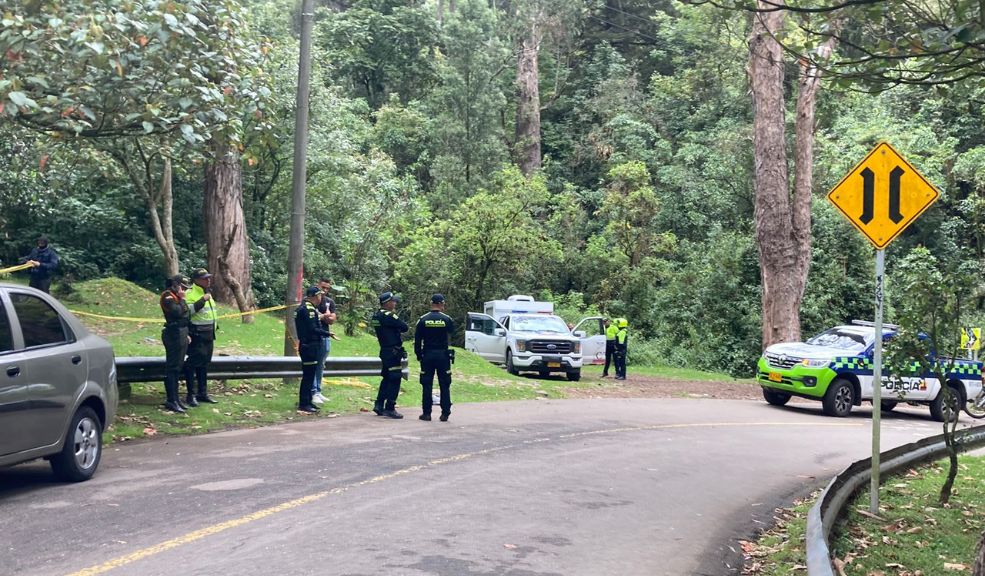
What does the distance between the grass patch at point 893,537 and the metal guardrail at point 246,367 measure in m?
7.76

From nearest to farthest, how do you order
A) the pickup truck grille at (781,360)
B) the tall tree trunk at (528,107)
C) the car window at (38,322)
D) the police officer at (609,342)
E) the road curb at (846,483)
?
the road curb at (846,483), the car window at (38,322), the pickup truck grille at (781,360), the police officer at (609,342), the tall tree trunk at (528,107)

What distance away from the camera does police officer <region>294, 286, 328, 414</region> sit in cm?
1427

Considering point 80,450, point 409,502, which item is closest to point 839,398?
point 409,502

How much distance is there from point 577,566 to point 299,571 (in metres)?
1.98

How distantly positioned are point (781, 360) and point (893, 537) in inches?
468

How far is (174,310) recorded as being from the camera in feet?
41.5

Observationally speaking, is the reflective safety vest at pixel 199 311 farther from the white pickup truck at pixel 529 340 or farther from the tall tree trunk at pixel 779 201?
the tall tree trunk at pixel 779 201

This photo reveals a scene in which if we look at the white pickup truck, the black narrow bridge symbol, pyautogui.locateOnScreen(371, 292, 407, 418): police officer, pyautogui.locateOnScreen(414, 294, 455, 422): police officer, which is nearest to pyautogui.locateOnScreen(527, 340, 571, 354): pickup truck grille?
the white pickup truck

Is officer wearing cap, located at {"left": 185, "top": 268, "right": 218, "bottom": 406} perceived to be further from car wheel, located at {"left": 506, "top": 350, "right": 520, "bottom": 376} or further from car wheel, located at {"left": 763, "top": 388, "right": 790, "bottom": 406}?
car wheel, located at {"left": 763, "top": 388, "right": 790, "bottom": 406}

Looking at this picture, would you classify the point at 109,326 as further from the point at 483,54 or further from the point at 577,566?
the point at 483,54

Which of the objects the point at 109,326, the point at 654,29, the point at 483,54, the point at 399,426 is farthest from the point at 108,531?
the point at 654,29

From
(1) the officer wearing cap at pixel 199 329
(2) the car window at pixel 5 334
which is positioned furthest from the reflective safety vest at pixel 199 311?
(2) the car window at pixel 5 334

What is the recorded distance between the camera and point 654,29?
171ft

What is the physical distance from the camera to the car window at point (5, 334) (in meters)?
7.89
